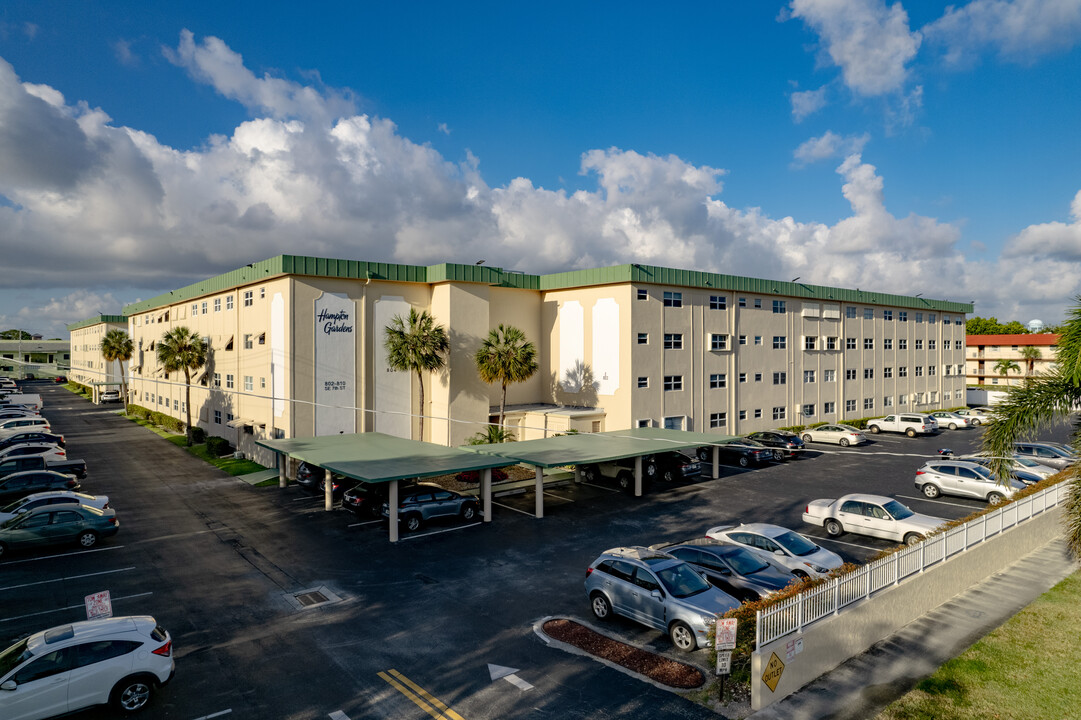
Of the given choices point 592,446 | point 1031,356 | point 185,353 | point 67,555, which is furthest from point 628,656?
point 1031,356

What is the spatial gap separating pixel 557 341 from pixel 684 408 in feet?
31.8

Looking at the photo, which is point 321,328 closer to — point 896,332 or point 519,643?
point 519,643

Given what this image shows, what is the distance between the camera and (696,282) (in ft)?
135

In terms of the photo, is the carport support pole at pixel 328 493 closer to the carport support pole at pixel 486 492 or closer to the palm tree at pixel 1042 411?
the carport support pole at pixel 486 492

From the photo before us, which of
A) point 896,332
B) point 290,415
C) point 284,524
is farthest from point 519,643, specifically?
point 896,332

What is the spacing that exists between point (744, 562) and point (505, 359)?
834 inches

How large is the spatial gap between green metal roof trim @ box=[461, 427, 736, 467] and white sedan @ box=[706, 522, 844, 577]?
683cm

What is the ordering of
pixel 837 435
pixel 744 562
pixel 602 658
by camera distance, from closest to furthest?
1. pixel 602 658
2. pixel 744 562
3. pixel 837 435

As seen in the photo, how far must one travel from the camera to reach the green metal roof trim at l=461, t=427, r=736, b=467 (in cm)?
2480

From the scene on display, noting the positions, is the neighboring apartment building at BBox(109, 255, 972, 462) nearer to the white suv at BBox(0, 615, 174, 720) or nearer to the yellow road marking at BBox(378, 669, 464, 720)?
the yellow road marking at BBox(378, 669, 464, 720)

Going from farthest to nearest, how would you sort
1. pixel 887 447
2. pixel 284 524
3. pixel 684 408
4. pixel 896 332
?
1. pixel 896 332
2. pixel 887 447
3. pixel 684 408
4. pixel 284 524

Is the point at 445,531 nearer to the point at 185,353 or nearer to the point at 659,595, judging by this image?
the point at 659,595

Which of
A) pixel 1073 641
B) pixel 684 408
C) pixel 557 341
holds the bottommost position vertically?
pixel 1073 641

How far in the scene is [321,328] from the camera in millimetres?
33719
